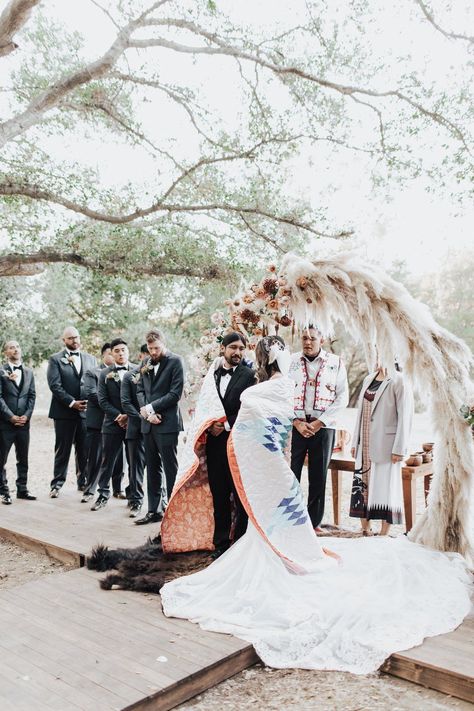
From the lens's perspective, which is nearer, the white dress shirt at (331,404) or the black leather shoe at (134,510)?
the white dress shirt at (331,404)

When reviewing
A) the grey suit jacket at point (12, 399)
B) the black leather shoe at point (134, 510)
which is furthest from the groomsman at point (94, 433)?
the black leather shoe at point (134, 510)

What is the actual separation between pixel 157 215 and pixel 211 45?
2.59 metres

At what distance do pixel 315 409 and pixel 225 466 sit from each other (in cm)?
110

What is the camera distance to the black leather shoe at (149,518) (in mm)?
5898

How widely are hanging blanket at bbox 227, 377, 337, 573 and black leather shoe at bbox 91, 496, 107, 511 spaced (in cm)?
304

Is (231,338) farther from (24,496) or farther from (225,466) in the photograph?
(24,496)

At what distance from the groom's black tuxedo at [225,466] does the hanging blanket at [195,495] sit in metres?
0.05

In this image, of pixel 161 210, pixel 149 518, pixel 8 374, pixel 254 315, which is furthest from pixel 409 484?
pixel 161 210

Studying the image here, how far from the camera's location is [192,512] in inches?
184

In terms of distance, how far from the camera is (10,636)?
336 cm

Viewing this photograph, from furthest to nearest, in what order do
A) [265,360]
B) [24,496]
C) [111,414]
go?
[24,496] < [111,414] < [265,360]

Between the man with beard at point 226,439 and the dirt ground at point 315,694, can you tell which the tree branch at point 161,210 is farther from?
the dirt ground at point 315,694

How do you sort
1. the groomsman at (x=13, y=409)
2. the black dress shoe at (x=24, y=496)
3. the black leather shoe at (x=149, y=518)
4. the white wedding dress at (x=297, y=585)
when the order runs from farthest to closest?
1. the black dress shoe at (x=24, y=496)
2. the groomsman at (x=13, y=409)
3. the black leather shoe at (x=149, y=518)
4. the white wedding dress at (x=297, y=585)

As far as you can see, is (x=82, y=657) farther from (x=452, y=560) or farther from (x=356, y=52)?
(x=356, y=52)
